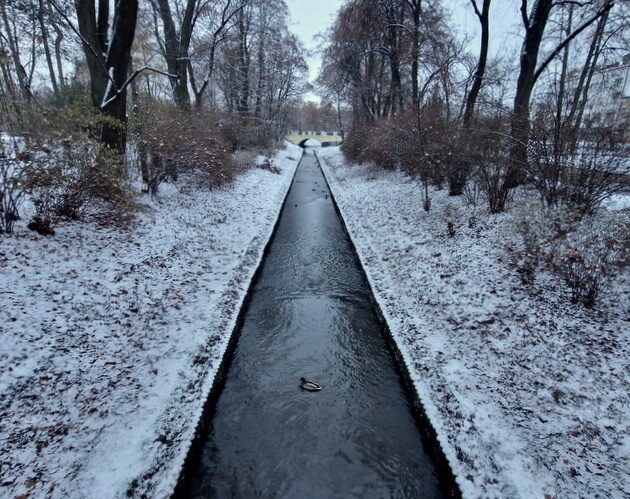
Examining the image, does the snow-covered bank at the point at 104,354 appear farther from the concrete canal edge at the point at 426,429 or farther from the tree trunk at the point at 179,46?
the tree trunk at the point at 179,46

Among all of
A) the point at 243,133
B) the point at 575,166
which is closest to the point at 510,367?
the point at 575,166

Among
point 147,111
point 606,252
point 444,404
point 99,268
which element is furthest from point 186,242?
point 606,252

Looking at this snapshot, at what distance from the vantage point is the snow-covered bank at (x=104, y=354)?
3.15m

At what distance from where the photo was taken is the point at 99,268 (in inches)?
217

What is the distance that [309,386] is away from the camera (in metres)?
4.66

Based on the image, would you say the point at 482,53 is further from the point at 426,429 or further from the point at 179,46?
the point at 179,46

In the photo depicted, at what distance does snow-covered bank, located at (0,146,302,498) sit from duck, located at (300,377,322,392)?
1.18 m

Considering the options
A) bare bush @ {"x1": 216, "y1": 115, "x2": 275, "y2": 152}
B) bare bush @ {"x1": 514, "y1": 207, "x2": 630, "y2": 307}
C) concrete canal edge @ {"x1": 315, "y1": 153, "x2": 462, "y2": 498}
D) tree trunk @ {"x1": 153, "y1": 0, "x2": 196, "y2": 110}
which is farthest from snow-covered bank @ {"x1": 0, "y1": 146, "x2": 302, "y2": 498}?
bare bush @ {"x1": 216, "y1": 115, "x2": 275, "y2": 152}

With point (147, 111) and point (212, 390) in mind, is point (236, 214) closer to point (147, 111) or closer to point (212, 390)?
point (147, 111)

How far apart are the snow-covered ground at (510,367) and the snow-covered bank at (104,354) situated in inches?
113

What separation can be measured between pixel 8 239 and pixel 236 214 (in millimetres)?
6195

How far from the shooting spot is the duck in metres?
4.62

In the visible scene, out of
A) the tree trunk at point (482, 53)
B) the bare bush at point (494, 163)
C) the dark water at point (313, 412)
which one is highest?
the tree trunk at point (482, 53)

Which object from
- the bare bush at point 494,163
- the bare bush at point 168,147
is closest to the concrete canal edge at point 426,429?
the bare bush at point 494,163
